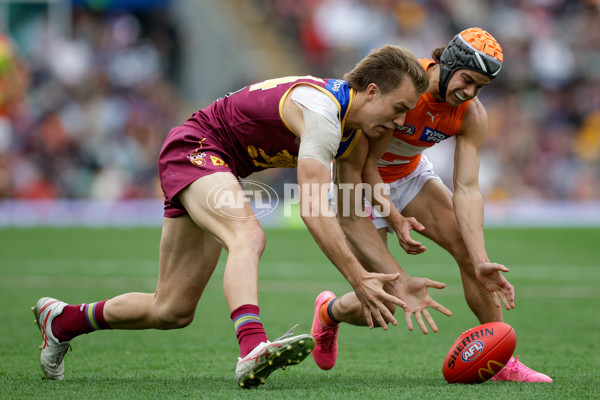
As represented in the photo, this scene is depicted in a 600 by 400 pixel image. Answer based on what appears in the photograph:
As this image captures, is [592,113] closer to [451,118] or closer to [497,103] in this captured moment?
[497,103]

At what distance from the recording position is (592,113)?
19.6 metres

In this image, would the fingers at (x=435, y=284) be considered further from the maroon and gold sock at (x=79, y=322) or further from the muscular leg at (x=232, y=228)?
the maroon and gold sock at (x=79, y=322)

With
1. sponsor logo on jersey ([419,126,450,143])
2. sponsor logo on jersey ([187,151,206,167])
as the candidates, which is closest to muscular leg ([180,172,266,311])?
sponsor logo on jersey ([187,151,206,167])

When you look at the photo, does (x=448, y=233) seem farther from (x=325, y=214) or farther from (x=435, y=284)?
(x=325, y=214)

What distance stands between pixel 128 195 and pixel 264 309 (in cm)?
985

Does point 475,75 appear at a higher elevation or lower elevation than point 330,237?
higher

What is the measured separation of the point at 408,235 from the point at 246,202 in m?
1.02

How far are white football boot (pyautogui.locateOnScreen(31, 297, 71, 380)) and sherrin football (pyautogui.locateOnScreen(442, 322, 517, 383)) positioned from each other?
2248 millimetres

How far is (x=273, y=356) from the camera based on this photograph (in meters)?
4.18

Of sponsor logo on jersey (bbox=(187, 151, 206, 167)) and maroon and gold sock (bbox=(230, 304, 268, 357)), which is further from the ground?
sponsor logo on jersey (bbox=(187, 151, 206, 167))

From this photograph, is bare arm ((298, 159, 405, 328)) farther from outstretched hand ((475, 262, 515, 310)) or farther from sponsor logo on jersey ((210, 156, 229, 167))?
outstretched hand ((475, 262, 515, 310))

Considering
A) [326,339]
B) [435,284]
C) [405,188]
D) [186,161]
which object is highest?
[186,161]

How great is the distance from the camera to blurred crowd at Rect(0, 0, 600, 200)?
17.5 metres

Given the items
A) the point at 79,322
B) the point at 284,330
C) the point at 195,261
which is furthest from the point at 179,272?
the point at 284,330
